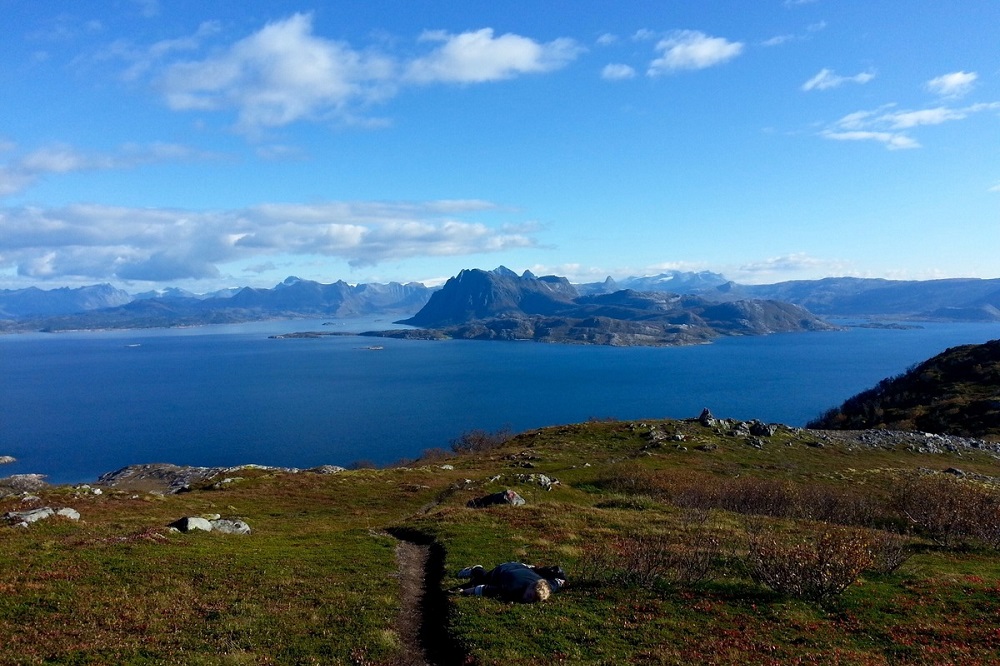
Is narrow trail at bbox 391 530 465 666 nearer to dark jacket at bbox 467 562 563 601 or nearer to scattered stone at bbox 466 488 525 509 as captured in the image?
dark jacket at bbox 467 562 563 601

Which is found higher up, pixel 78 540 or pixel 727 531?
pixel 78 540

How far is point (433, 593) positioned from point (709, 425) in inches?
2585

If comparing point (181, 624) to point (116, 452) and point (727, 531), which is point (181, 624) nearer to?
point (727, 531)

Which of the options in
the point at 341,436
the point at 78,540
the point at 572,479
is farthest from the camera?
the point at 341,436

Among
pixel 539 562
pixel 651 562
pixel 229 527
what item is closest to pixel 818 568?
pixel 651 562

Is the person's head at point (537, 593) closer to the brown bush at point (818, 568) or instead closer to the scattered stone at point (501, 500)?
the brown bush at point (818, 568)

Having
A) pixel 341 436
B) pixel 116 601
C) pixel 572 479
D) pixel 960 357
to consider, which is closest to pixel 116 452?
pixel 341 436

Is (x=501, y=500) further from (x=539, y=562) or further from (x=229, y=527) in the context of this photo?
(x=229, y=527)

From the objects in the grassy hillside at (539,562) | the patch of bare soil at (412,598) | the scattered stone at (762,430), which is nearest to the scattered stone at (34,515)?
the grassy hillside at (539,562)

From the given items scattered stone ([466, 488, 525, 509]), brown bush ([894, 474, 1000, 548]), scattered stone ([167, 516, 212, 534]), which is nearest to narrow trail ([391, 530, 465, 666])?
scattered stone ([466, 488, 525, 509])

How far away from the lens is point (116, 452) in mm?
139125

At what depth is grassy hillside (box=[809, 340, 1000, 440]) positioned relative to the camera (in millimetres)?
90250

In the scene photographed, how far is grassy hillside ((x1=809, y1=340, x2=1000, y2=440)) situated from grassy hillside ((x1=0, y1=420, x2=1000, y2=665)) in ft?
201

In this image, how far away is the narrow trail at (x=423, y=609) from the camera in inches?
639
